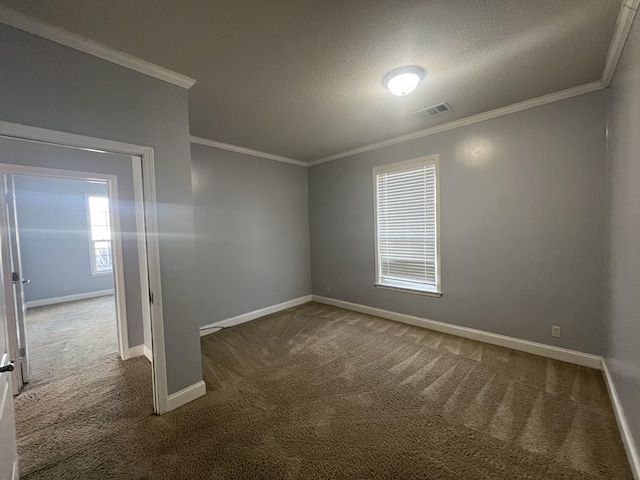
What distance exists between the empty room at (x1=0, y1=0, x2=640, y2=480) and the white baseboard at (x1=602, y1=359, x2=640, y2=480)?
0.03 m

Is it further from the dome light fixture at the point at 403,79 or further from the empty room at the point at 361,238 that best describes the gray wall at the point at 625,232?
the dome light fixture at the point at 403,79

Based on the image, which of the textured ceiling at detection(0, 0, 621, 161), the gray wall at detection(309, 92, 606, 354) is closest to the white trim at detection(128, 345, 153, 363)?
the textured ceiling at detection(0, 0, 621, 161)

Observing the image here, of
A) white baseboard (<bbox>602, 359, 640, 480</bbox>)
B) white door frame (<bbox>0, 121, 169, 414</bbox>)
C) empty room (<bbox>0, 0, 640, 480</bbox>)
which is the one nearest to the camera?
white baseboard (<bbox>602, 359, 640, 480</bbox>)

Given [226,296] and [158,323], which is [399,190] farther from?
[158,323]

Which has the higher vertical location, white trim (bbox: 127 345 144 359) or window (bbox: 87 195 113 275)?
window (bbox: 87 195 113 275)

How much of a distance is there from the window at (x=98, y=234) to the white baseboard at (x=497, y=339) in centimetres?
648

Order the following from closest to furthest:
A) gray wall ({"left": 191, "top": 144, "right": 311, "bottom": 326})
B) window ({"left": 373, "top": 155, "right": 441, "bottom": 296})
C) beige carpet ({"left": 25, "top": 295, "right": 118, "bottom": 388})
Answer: beige carpet ({"left": 25, "top": 295, "right": 118, "bottom": 388}) → window ({"left": 373, "top": 155, "right": 441, "bottom": 296}) → gray wall ({"left": 191, "top": 144, "right": 311, "bottom": 326})

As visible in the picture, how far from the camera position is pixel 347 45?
69.9 inches

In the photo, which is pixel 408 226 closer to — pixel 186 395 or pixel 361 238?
pixel 361 238

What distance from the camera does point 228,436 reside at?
1.80 metres

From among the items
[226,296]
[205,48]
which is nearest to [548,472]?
[205,48]

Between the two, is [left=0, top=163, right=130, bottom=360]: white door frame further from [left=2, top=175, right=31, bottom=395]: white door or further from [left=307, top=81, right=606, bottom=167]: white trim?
[left=307, top=81, right=606, bottom=167]: white trim

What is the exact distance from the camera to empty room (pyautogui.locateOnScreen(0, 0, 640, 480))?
1.55 meters

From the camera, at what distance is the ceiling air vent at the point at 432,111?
2.74m
